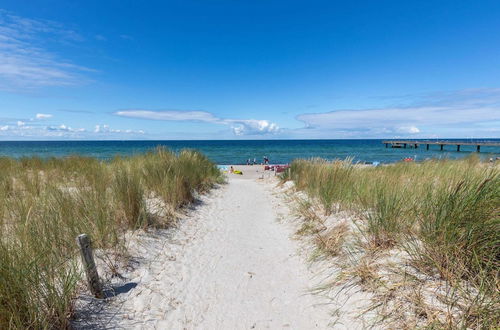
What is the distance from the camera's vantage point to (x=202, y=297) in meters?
3.11

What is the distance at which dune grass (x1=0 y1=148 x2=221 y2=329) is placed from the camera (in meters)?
1.99

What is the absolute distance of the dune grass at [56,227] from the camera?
6.52ft

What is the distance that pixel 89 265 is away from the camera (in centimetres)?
264

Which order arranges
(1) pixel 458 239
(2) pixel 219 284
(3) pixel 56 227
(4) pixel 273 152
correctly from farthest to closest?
(4) pixel 273 152, (2) pixel 219 284, (3) pixel 56 227, (1) pixel 458 239

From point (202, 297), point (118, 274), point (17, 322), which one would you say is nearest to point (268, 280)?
point (202, 297)

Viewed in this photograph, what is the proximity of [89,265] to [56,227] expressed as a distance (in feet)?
3.31

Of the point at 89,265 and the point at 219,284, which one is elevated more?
the point at 89,265

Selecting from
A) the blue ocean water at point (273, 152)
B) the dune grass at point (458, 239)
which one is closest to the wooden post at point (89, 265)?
the dune grass at point (458, 239)

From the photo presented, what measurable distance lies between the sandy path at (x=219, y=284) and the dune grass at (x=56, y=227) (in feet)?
1.88

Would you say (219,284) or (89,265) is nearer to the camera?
(89,265)

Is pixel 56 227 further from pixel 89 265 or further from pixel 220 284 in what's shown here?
pixel 220 284

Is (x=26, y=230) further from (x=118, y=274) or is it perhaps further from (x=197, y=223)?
(x=197, y=223)

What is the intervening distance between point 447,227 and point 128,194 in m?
5.16

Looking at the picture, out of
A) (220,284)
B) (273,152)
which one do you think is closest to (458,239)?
(220,284)
